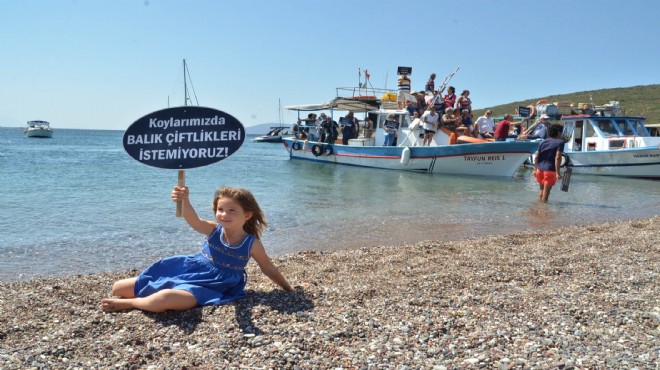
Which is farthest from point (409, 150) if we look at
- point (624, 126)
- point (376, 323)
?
point (376, 323)

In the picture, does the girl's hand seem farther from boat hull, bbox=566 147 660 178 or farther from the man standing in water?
boat hull, bbox=566 147 660 178

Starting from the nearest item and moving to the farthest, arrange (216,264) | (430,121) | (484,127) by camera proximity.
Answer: (216,264)
(430,121)
(484,127)

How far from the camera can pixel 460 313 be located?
12.4 feet

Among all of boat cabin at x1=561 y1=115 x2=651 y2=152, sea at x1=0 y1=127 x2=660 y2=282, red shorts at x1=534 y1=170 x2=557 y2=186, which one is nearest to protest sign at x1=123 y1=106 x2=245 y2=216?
sea at x1=0 y1=127 x2=660 y2=282

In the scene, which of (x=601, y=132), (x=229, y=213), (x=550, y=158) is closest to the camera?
(x=229, y=213)

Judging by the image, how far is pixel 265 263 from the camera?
4.25 metres

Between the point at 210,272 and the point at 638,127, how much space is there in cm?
2445

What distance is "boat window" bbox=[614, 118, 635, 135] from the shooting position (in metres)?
22.9

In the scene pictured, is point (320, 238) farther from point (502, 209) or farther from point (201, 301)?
point (502, 209)

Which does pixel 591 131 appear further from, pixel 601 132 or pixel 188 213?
pixel 188 213

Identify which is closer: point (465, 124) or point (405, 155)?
point (465, 124)

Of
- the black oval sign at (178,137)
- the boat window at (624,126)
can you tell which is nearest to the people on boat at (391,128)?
the boat window at (624,126)

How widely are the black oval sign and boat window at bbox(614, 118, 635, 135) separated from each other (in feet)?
76.4

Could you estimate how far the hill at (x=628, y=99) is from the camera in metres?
56.7
